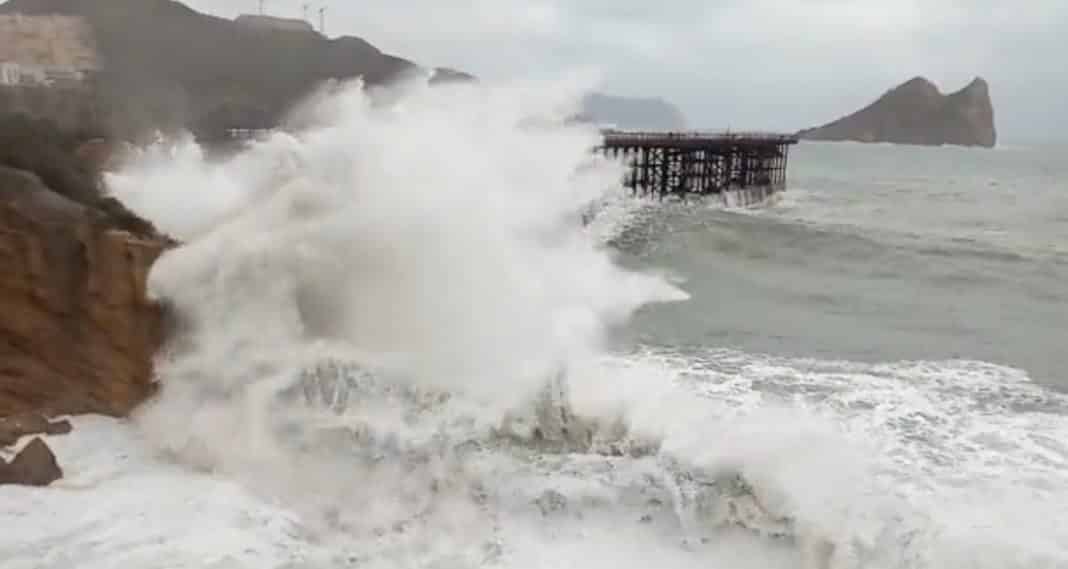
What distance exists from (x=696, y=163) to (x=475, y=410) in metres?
29.7

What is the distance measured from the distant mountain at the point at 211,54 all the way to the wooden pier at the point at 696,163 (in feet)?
50.2

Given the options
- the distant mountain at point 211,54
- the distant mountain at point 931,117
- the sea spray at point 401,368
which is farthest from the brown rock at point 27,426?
the distant mountain at point 931,117

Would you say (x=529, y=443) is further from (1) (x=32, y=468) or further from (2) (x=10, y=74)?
(2) (x=10, y=74)

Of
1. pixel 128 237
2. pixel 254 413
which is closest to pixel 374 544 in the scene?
pixel 254 413

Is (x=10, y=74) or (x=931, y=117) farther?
(x=931, y=117)

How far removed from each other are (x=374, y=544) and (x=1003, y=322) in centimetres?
1107

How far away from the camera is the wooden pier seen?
33.8 meters

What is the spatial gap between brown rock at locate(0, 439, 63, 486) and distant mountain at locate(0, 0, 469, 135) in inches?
1401

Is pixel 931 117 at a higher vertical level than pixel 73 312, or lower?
higher

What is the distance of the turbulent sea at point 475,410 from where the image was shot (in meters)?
6.36

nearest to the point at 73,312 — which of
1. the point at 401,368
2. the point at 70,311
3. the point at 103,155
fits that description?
the point at 70,311

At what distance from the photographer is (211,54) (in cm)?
5969

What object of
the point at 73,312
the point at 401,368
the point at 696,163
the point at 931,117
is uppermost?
the point at 931,117

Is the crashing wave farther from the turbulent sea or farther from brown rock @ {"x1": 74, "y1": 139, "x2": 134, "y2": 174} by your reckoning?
brown rock @ {"x1": 74, "y1": 139, "x2": 134, "y2": 174}
